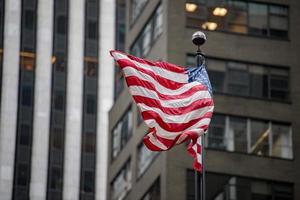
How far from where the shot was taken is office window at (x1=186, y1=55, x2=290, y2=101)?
53.4 meters

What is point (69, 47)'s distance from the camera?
311 feet

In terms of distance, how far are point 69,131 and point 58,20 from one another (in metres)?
10.9

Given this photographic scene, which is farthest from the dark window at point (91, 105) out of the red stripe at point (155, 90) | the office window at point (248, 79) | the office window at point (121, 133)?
the red stripe at point (155, 90)

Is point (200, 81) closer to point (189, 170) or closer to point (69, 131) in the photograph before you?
point (189, 170)

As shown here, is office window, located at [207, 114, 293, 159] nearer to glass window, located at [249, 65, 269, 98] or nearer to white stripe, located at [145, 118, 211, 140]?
glass window, located at [249, 65, 269, 98]

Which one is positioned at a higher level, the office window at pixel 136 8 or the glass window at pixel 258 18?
the office window at pixel 136 8

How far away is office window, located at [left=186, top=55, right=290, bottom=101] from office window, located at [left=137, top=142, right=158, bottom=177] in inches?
194

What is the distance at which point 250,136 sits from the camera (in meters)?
52.7

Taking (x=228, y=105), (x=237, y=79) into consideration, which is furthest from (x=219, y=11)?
(x=228, y=105)

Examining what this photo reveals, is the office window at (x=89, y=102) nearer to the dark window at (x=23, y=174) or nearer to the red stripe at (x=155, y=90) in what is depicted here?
the dark window at (x=23, y=174)

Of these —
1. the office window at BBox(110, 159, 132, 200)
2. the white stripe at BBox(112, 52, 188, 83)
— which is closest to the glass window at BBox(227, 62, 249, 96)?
the office window at BBox(110, 159, 132, 200)

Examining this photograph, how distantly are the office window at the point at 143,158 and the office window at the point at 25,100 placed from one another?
35523mm

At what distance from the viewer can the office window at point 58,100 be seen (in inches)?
3578

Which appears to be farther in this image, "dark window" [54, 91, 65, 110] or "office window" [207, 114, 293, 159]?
"dark window" [54, 91, 65, 110]
